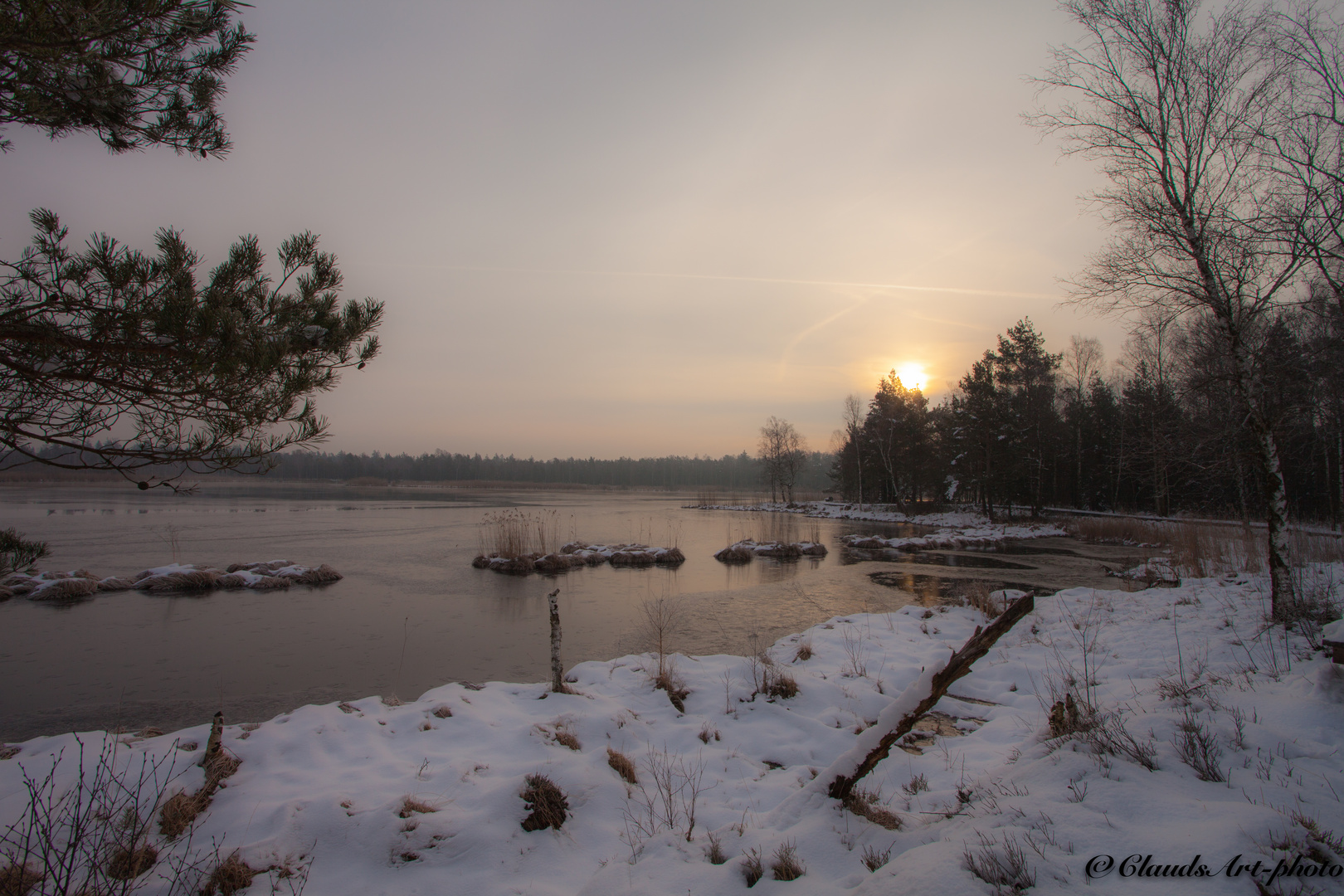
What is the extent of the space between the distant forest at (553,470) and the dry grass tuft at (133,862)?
118157 mm

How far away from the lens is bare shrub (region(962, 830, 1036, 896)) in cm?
230

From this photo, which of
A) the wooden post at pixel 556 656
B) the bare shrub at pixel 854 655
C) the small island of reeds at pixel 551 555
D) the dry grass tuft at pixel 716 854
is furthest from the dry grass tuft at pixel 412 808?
the small island of reeds at pixel 551 555

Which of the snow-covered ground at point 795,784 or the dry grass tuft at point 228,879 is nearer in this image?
the snow-covered ground at point 795,784

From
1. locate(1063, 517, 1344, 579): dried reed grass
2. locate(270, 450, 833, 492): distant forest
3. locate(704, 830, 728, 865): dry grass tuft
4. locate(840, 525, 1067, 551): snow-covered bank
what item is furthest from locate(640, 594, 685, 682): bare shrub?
locate(270, 450, 833, 492): distant forest

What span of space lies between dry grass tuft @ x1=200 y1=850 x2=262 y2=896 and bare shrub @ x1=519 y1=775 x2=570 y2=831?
4.82ft

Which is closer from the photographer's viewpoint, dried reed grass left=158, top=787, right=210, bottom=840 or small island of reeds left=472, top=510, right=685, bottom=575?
dried reed grass left=158, top=787, right=210, bottom=840

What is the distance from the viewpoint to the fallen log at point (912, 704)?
11.1 feet

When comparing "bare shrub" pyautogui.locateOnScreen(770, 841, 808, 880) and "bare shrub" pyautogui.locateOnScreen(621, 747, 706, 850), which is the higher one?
"bare shrub" pyautogui.locateOnScreen(770, 841, 808, 880)

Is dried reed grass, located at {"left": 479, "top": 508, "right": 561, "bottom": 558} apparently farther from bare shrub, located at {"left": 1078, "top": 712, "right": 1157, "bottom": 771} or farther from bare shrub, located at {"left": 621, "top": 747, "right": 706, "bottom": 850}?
bare shrub, located at {"left": 1078, "top": 712, "right": 1157, "bottom": 771}

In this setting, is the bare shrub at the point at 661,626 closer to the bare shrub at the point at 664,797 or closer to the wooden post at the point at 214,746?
the bare shrub at the point at 664,797

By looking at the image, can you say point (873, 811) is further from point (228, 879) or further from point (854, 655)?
point (854, 655)

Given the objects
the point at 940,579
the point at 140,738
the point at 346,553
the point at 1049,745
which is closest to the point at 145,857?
the point at 140,738

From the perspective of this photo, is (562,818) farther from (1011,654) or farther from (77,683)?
(77,683)

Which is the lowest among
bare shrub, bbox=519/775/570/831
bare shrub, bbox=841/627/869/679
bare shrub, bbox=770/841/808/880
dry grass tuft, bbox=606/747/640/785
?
bare shrub, bbox=841/627/869/679
